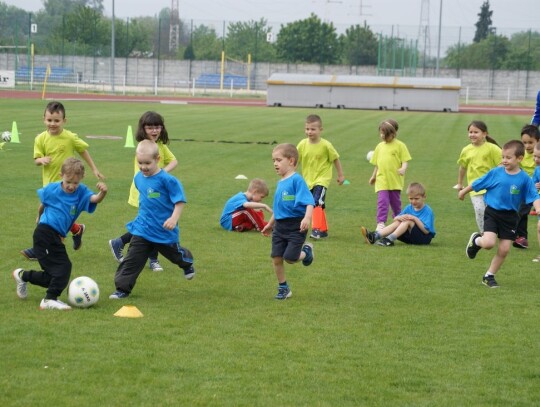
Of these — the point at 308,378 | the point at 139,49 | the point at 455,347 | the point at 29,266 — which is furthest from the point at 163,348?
the point at 139,49

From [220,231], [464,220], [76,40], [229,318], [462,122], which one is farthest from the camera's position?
[76,40]

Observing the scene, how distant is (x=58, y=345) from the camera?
285 inches

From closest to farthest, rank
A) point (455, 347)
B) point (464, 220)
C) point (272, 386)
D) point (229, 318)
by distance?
1. point (272, 386)
2. point (455, 347)
3. point (229, 318)
4. point (464, 220)

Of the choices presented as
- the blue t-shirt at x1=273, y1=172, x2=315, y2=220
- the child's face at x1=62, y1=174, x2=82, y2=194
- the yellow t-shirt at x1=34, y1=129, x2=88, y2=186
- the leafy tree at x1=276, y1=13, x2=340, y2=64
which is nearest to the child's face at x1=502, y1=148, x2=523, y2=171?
the blue t-shirt at x1=273, y1=172, x2=315, y2=220

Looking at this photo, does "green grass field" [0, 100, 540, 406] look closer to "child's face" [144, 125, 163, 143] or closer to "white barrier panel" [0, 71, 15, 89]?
"child's face" [144, 125, 163, 143]

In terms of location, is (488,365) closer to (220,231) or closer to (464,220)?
(220,231)

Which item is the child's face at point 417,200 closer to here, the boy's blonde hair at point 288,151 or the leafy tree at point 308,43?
the boy's blonde hair at point 288,151

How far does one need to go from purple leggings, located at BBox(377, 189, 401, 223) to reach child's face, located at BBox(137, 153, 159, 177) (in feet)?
16.2

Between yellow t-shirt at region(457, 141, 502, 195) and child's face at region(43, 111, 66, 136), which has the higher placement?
child's face at region(43, 111, 66, 136)

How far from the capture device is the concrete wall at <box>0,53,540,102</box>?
250 feet

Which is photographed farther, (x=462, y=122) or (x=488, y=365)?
(x=462, y=122)

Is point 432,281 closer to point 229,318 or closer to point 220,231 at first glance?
point 229,318

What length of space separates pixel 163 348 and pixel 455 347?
2.25m

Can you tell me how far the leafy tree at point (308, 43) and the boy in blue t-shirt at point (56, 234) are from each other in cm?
8047
